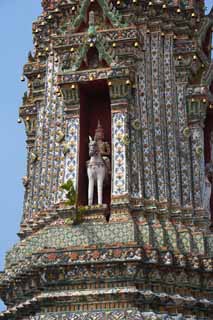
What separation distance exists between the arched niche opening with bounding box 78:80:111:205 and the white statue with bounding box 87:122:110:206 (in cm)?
24

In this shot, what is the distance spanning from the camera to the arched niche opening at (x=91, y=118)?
17438 mm

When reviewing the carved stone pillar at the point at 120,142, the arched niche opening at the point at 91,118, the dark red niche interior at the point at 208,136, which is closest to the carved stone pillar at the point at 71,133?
the arched niche opening at the point at 91,118

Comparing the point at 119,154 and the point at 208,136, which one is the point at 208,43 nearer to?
the point at 208,136

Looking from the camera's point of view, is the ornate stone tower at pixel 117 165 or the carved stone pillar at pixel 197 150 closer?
the ornate stone tower at pixel 117 165

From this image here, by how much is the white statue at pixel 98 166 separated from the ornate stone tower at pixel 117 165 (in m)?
0.04

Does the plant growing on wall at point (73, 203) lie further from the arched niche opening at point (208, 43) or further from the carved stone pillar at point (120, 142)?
the arched niche opening at point (208, 43)

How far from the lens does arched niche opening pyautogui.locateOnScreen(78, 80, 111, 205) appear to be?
17438 millimetres

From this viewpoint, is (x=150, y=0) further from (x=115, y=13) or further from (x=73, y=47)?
(x=73, y=47)

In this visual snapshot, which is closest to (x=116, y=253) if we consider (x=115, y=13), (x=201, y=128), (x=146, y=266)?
(x=146, y=266)

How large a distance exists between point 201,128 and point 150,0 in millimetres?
3380

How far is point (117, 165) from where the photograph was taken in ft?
55.9

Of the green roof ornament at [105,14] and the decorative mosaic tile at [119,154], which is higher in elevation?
the green roof ornament at [105,14]

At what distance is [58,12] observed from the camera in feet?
65.7

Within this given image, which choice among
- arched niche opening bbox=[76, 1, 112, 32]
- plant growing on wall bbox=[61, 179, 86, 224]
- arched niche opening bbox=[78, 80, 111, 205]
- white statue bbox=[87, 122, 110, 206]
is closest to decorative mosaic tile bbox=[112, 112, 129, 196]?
white statue bbox=[87, 122, 110, 206]
